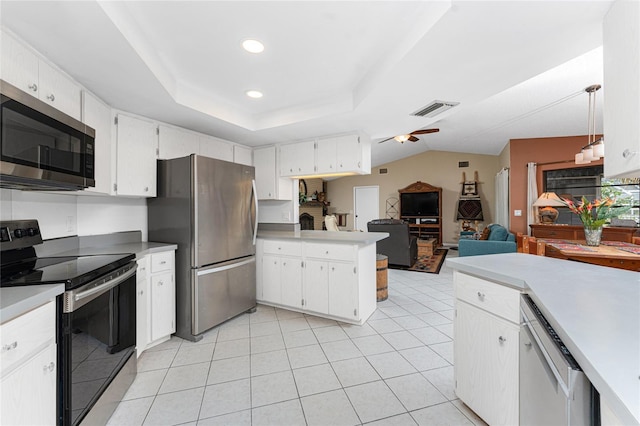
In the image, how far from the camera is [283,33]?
1.74 m

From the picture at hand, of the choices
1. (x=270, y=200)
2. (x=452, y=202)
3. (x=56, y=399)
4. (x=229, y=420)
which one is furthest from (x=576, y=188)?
(x=56, y=399)

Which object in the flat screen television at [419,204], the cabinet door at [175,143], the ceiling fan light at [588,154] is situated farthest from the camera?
the flat screen television at [419,204]

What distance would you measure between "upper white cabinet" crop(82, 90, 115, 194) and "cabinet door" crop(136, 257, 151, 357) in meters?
0.68

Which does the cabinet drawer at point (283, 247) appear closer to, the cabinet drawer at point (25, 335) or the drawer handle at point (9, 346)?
the cabinet drawer at point (25, 335)

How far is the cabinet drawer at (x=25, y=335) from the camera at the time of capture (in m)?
0.95

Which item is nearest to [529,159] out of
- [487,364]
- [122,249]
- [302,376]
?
[487,364]

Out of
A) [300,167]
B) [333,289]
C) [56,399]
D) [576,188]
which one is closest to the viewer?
[56,399]

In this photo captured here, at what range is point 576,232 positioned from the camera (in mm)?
4117

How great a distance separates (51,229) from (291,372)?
2105mm

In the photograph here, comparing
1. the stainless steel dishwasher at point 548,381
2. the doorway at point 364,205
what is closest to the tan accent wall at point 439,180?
the doorway at point 364,205

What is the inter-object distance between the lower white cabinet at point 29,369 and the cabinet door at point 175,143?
6.38 feet

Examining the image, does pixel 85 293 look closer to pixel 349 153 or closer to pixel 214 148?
pixel 214 148

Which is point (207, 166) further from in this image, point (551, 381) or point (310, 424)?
point (551, 381)

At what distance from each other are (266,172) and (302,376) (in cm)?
261
